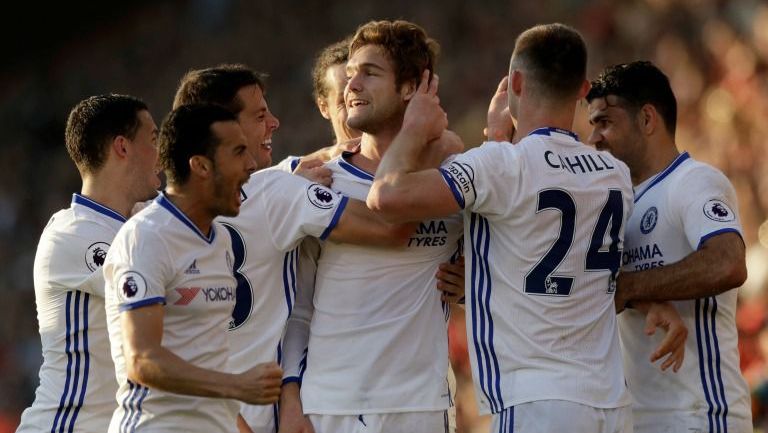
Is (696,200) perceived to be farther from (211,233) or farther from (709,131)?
(709,131)

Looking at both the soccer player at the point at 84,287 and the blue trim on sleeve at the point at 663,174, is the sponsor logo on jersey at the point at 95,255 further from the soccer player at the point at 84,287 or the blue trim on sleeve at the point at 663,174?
the blue trim on sleeve at the point at 663,174

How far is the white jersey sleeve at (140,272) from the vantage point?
5.09 meters

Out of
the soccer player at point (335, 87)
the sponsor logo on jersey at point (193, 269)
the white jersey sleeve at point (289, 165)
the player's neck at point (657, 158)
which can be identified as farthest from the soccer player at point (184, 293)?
the player's neck at point (657, 158)

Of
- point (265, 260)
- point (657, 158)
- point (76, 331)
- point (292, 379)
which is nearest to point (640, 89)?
point (657, 158)

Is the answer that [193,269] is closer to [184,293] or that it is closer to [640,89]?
[184,293]

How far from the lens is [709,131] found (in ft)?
42.3

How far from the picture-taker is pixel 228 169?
5.43 metres

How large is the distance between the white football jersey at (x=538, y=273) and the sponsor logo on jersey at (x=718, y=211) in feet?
1.72

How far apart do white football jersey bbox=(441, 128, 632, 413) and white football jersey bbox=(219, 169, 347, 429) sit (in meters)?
0.70

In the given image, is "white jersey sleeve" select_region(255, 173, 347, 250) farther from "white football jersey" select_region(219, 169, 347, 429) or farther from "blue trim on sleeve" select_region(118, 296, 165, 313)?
"blue trim on sleeve" select_region(118, 296, 165, 313)

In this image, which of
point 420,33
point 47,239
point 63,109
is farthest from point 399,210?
point 63,109

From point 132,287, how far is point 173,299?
215mm

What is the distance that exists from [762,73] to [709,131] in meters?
0.78

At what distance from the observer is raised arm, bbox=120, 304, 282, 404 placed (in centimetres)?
502
